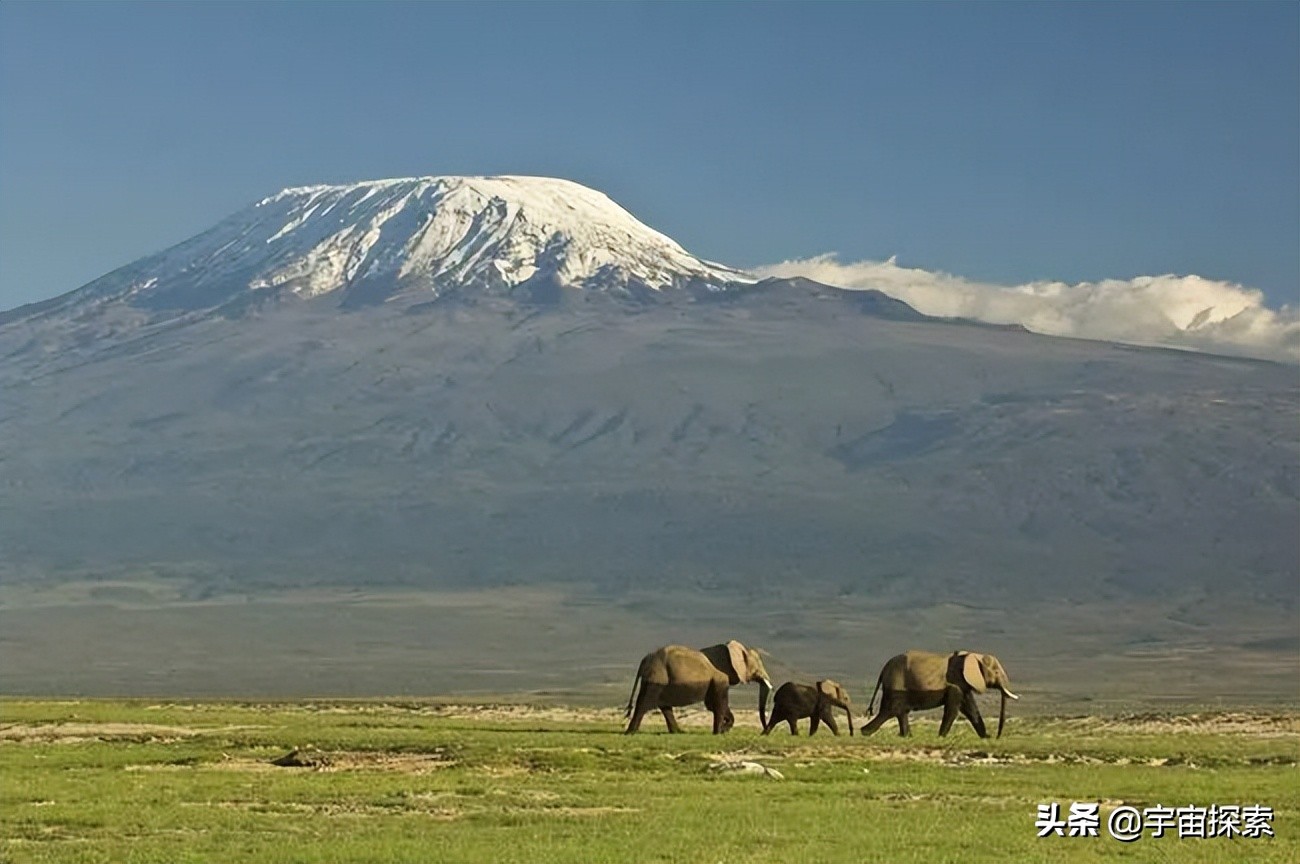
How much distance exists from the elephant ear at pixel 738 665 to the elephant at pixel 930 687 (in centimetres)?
226

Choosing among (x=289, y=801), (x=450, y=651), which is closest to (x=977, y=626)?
(x=450, y=651)

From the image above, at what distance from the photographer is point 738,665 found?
38250 millimetres

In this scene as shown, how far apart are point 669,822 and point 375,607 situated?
126 meters

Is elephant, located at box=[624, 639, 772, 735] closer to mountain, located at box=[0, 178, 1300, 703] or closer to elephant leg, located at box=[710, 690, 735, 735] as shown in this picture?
elephant leg, located at box=[710, 690, 735, 735]

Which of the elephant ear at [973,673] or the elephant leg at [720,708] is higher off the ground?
the elephant ear at [973,673]

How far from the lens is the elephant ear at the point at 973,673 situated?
124 feet

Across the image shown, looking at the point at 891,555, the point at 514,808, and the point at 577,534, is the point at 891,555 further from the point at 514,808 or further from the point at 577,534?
the point at 514,808

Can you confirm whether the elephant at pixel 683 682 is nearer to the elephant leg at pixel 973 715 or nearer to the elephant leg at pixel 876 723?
the elephant leg at pixel 876 723

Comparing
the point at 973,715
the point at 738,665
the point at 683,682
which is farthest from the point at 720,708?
the point at 973,715

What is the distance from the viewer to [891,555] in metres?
166

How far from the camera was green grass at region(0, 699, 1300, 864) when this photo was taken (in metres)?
21.7

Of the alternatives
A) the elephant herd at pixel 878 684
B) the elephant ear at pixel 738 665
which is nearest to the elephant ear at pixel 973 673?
the elephant herd at pixel 878 684

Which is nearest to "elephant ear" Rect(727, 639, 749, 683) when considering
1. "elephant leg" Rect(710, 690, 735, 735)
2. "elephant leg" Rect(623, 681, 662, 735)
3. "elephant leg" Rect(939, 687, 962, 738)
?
"elephant leg" Rect(710, 690, 735, 735)

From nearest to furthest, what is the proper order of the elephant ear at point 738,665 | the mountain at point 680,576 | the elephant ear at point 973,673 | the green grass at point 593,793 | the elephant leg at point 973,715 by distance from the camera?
the green grass at point 593,793, the elephant leg at point 973,715, the elephant ear at point 973,673, the elephant ear at point 738,665, the mountain at point 680,576
